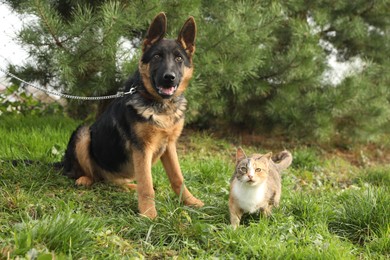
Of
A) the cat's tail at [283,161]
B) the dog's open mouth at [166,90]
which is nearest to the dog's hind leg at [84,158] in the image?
the dog's open mouth at [166,90]

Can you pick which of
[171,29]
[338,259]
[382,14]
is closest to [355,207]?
[338,259]

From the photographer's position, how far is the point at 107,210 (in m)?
4.04

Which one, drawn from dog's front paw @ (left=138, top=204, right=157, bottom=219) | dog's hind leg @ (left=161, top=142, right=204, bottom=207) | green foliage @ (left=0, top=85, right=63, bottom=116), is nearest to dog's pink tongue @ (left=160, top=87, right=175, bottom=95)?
dog's hind leg @ (left=161, top=142, right=204, bottom=207)

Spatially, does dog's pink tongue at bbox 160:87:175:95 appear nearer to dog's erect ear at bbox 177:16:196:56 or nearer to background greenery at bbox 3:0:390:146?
dog's erect ear at bbox 177:16:196:56

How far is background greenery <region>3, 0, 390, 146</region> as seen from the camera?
543cm

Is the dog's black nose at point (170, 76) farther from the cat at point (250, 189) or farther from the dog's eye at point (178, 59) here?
the cat at point (250, 189)

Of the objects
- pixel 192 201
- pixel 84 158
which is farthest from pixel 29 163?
pixel 192 201

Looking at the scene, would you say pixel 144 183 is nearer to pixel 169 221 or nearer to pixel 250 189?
pixel 169 221

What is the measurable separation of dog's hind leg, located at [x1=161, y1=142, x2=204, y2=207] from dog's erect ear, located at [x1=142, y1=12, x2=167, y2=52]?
965 mm

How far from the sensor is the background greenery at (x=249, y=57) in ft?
17.8

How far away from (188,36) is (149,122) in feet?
2.90

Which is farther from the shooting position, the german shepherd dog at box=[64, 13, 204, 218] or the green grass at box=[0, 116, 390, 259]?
the german shepherd dog at box=[64, 13, 204, 218]

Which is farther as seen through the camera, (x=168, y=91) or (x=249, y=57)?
(x=249, y=57)

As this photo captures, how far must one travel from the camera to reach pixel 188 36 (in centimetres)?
425
